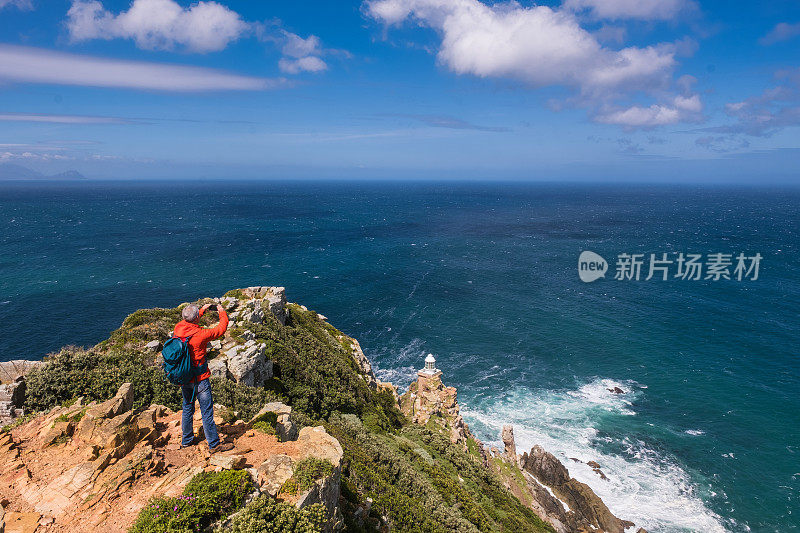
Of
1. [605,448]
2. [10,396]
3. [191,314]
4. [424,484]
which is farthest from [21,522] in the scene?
[605,448]

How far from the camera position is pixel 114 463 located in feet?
38.3

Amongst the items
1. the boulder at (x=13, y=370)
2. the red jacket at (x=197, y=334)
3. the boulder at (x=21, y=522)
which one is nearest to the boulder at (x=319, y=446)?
the red jacket at (x=197, y=334)

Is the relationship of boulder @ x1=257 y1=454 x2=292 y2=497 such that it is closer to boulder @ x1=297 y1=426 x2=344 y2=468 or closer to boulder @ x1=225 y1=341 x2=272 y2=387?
boulder @ x1=297 y1=426 x2=344 y2=468

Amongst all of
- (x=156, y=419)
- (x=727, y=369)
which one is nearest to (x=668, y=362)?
(x=727, y=369)

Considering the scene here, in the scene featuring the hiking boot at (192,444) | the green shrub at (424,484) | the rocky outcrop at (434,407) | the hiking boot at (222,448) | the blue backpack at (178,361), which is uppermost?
the blue backpack at (178,361)

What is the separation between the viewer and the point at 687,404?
2119 inches

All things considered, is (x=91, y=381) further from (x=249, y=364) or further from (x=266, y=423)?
(x=266, y=423)

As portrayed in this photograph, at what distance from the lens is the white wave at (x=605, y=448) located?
39.0 m

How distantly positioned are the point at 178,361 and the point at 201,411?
1809mm

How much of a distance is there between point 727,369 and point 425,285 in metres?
58.5

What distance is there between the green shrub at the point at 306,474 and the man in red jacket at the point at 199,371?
2721mm

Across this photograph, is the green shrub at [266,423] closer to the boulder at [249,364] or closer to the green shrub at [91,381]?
the green shrub at [91,381]

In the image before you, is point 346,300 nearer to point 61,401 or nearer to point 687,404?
point 687,404

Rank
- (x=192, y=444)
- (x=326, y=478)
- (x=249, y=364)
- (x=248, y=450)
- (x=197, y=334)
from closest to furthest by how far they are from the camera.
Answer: (x=197, y=334) → (x=326, y=478) → (x=192, y=444) → (x=248, y=450) → (x=249, y=364)
